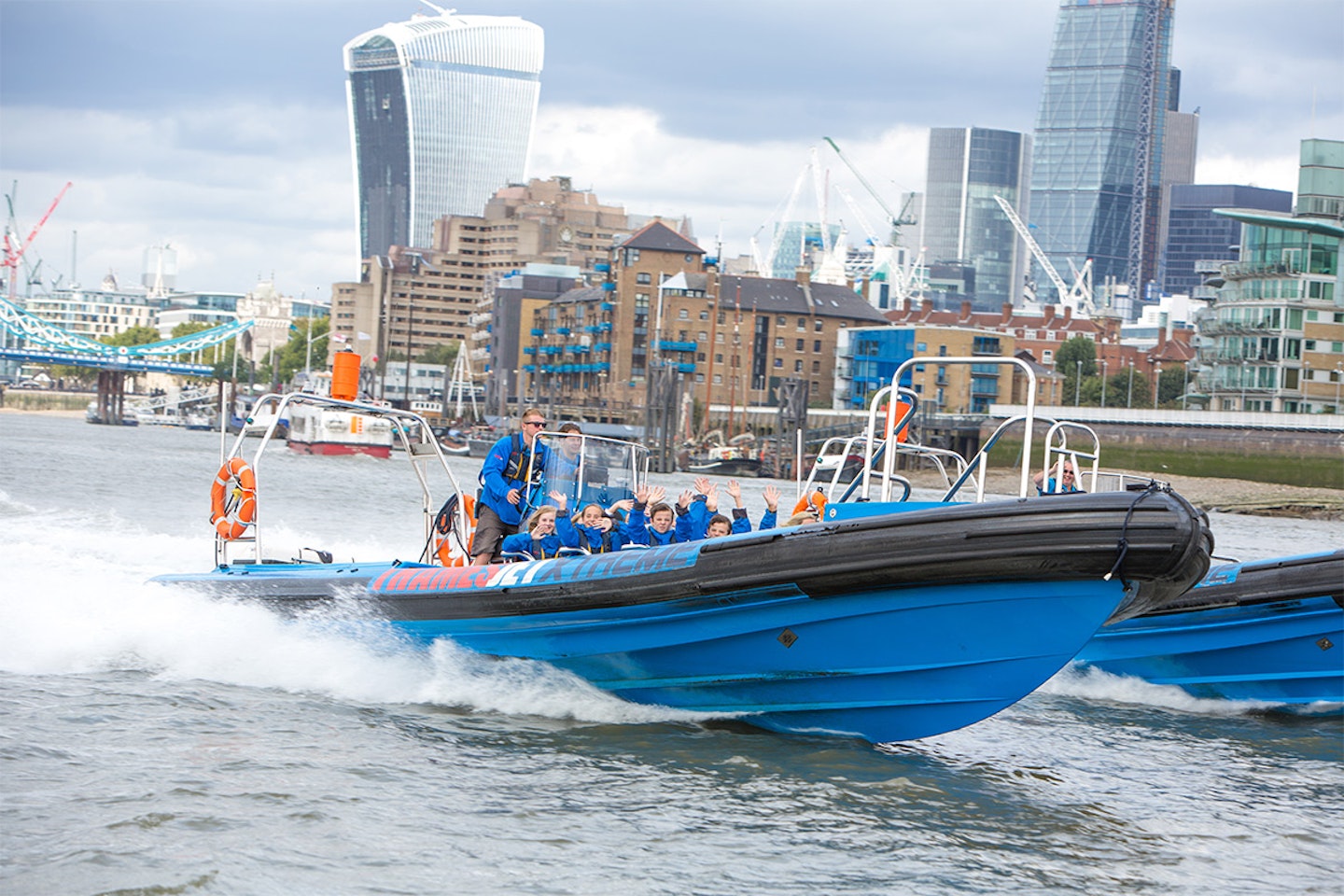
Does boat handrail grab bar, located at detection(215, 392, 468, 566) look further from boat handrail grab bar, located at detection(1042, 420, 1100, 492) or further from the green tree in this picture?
the green tree

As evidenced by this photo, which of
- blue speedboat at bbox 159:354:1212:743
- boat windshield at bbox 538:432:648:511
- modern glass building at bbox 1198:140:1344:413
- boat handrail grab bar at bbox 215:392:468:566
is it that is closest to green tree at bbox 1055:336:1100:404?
modern glass building at bbox 1198:140:1344:413

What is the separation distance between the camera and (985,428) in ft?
258

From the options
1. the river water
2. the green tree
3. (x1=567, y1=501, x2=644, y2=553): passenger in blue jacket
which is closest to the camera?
the river water

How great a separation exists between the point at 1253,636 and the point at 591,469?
5492mm

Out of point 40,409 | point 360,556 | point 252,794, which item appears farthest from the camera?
point 40,409

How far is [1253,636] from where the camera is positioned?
39.4ft

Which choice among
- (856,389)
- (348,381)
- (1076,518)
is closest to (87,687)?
(348,381)

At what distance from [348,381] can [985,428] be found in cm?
7058

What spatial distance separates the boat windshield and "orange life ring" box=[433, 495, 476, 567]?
99 cm

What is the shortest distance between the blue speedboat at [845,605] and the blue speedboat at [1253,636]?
362 cm

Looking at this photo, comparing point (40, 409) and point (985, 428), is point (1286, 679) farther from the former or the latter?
point (40, 409)

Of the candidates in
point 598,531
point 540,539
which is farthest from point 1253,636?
point 540,539

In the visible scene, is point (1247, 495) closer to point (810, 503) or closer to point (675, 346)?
point (675, 346)

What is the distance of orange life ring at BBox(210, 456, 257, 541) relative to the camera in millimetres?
11677
